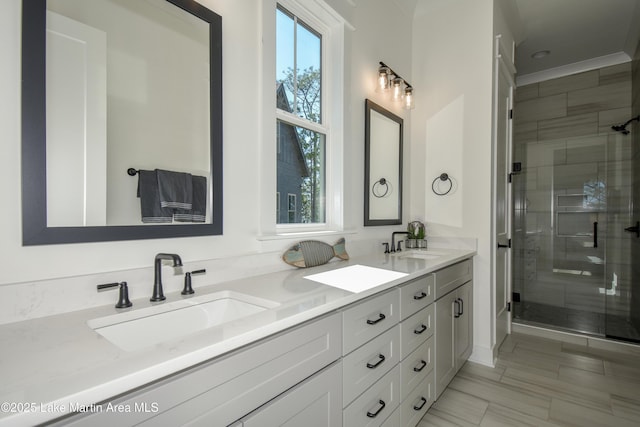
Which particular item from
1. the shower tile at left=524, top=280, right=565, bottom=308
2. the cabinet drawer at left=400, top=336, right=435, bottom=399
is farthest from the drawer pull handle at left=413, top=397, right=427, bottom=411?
the shower tile at left=524, top=280, right=565, bottom=308

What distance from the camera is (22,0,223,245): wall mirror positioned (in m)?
0.90

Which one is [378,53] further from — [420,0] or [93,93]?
[93,93]

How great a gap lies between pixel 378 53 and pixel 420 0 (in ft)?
2.54

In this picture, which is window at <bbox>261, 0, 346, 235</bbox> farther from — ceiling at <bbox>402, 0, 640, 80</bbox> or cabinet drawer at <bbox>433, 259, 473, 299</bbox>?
ceiling at <bbox>402, 0, 640, 80</bbox>

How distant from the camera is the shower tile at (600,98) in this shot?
10.8 feet

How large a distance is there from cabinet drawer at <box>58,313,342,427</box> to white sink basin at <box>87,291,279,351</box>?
18 cm

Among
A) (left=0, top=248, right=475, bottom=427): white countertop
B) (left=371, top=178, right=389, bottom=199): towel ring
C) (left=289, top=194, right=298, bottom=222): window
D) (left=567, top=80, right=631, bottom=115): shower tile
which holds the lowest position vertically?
(left=0, top=248, right=475, bottom=427): white countertop

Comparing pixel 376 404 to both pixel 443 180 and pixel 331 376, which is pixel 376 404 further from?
pixel 443 180

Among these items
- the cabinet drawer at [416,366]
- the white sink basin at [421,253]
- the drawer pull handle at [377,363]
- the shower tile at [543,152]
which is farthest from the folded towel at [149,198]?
the shower tile at [543,152]

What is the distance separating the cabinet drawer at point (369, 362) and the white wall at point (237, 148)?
2.02 feet

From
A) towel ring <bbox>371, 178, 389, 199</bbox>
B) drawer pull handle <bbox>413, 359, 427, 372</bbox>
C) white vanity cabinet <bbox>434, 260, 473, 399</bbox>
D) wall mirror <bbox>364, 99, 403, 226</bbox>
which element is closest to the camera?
drawer pull handle <bbox>413, 359, 427, 372</bbox>

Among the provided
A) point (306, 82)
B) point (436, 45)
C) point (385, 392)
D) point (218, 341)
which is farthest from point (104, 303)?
point (436, 45)

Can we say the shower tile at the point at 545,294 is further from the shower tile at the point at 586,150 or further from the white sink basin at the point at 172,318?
the white sink basin at the point at 172,318

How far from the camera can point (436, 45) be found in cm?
274
